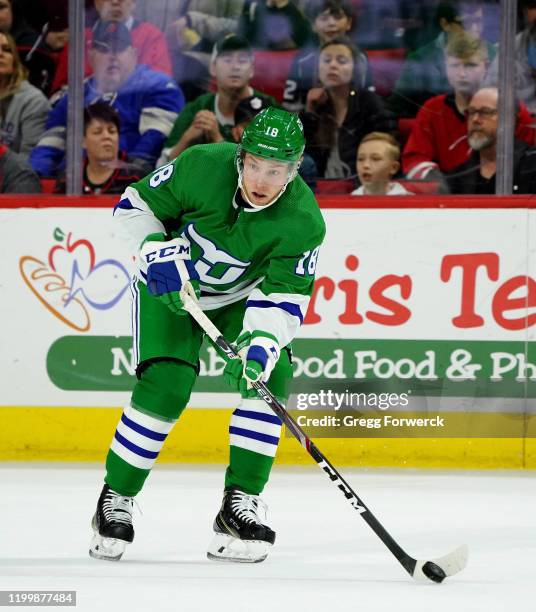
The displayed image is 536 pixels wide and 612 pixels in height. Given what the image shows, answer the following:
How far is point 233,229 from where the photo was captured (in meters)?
2.86

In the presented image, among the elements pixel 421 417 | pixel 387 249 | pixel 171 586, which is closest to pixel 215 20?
pixel 387 249

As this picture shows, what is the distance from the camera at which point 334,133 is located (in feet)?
15.9

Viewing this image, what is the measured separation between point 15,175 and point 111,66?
1.78ft

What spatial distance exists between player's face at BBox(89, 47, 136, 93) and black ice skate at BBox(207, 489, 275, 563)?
2.42m

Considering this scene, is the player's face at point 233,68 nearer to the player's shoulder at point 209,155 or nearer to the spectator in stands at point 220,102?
the spectator in stands at point 220,102

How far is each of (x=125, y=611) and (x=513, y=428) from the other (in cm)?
234

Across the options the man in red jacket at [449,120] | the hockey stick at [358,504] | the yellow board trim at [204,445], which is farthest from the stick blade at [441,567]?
the man in red jacket at [449,120]

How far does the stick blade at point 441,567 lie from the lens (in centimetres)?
260

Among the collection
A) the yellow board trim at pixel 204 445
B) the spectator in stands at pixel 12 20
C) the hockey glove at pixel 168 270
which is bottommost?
the yellow board trim at pixel 204 445

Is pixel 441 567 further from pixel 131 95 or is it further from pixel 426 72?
pixel 131 95

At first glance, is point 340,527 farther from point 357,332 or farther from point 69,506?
point 357,332

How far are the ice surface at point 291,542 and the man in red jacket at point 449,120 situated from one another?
1.19 m

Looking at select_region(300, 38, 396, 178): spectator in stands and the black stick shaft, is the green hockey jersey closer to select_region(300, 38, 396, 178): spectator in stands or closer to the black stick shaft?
the black stick shaft

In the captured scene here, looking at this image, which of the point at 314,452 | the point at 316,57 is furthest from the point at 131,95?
the point at 314,452
